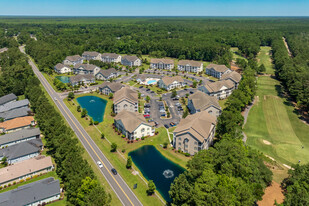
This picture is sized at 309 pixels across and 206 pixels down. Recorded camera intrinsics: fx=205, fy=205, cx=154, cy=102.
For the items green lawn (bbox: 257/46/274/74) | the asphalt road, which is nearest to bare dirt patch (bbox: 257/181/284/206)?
the asphalt road

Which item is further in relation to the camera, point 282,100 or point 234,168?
point 282,100

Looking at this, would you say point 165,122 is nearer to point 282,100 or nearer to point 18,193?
point 18,193

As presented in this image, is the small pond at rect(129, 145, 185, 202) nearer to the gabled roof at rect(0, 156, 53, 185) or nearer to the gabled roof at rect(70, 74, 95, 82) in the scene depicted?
the gabled roof at rect(0, 156, 53, 185)

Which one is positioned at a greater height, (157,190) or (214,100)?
(214,100)

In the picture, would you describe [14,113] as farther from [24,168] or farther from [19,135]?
[24,168]

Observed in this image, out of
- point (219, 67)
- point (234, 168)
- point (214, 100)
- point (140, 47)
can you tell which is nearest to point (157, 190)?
point (234, 168)

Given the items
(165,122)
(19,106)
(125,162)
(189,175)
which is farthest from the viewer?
(19,106)


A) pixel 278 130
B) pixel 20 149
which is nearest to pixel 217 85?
pixel 278 130

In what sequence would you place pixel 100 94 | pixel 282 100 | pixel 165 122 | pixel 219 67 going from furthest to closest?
pixel 219 67 < pixel 100 94 < pixel 282 100 < pixel 165 122
